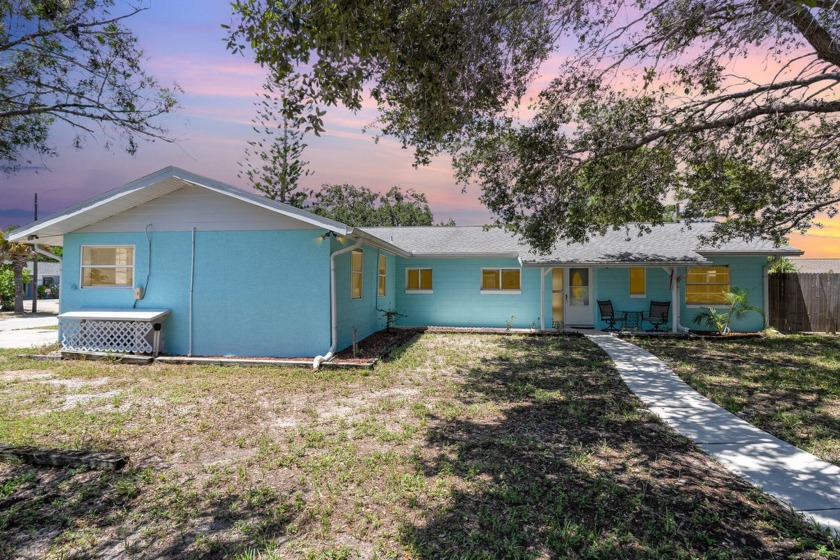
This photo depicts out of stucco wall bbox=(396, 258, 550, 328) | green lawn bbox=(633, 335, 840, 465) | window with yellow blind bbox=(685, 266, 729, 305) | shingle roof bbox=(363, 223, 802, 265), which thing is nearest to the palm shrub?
window with yellow blind bbox=(685, 266, 729, 305)

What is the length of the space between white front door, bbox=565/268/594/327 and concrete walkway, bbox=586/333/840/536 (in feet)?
23.4

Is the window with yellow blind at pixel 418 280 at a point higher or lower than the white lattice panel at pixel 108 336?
higher

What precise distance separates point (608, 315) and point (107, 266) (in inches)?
568

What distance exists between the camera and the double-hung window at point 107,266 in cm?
1061

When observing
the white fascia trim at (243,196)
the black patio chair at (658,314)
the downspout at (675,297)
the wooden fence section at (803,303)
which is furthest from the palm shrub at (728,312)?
the white fascia trim at (243,196)

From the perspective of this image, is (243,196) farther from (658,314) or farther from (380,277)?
(658,314)

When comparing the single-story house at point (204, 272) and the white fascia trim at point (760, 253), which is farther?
the white fascia trim at point (760, 253)

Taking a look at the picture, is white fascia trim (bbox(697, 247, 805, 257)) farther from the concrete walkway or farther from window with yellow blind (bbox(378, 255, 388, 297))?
window with yellow blind (bbox(378, 255, 388, 297))

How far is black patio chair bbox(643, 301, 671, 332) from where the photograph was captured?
14.0 m

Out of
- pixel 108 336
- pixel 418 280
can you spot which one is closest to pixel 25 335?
pixel 108 336

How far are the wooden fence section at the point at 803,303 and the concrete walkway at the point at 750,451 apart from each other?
9.92 meters

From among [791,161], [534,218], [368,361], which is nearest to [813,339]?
[791,161]

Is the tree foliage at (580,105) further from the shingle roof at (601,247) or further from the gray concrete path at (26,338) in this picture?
the gray concrete path at (26,338)

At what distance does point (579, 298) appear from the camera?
1519 centimetres
